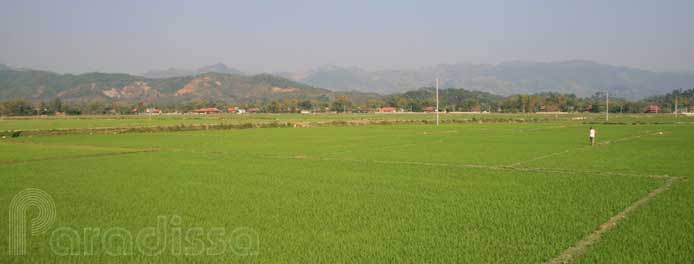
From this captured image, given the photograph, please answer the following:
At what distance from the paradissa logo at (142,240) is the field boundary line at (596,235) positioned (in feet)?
13.7

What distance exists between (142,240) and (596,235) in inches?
270

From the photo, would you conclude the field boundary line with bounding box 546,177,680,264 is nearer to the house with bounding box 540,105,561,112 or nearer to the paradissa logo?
the paradissa logo

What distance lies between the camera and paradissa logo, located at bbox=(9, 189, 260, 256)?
23.6 ft

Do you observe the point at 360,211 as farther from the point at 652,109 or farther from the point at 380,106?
the point at 380,106

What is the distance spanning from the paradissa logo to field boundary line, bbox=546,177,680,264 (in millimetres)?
4163

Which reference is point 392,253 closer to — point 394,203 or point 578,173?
point 394,203

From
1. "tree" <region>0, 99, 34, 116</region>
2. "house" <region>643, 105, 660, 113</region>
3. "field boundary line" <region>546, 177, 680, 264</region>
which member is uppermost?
"tree" <region>0, 99, 34, 116</region>

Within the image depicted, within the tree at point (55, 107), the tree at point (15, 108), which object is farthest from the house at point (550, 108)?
the tree at point (15, 108)

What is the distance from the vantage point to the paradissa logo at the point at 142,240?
7195 mm

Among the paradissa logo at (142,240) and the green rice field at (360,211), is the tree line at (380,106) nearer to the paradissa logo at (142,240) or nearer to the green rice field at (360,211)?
the green rice field at (360,211)

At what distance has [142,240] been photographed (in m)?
7.75

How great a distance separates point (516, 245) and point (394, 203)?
360cm

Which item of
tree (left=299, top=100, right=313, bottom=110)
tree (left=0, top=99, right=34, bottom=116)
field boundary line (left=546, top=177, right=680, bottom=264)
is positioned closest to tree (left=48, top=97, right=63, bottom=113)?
tree (left=0, top=99, right=34, bottom=116)

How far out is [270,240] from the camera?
303 inches
